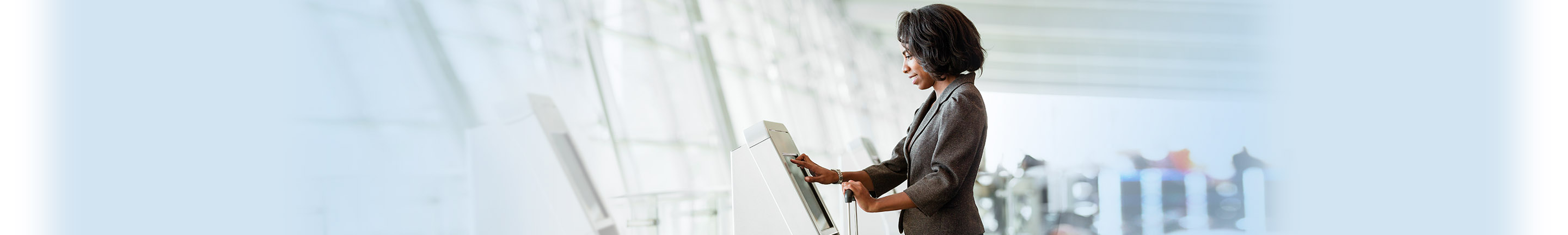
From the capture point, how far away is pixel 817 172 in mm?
1688

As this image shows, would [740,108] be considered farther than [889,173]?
Yes

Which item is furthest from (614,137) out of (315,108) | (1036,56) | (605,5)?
(1036,56)

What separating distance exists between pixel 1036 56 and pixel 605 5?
21.6 feet

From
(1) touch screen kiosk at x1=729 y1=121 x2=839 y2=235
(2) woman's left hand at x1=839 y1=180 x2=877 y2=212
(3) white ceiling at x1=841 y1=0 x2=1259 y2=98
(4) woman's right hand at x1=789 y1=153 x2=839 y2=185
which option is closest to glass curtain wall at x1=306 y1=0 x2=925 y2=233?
(1) touch screen kiosk at x1=729 y1=121 x2=839 y2=235

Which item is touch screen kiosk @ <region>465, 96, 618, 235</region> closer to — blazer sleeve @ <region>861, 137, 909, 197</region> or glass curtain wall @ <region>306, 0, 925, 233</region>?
glass curtain wall @ <region>306, 0, 925, 233</region>

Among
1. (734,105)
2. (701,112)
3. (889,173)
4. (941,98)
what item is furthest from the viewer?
(734,105)

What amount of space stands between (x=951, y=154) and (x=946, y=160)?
1 cm

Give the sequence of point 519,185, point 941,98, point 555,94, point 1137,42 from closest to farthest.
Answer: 1. point 941,98
2. point 519,185
3. point 555,94
4. point 1137,42

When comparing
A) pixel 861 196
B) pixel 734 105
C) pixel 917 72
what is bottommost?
pixel 861 196

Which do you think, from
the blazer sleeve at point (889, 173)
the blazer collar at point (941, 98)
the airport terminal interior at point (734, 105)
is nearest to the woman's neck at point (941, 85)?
the blazer collar at point (941, 98)

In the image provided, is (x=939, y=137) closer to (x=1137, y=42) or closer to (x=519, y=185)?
(x=519, y=185)

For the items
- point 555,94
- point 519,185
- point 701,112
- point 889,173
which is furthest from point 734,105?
point 889,173

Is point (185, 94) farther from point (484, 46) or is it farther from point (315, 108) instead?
point (484, 46)

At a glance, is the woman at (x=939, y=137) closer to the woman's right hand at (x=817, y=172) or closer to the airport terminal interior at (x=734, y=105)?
the woman's right hand at (x=817, y=172)
